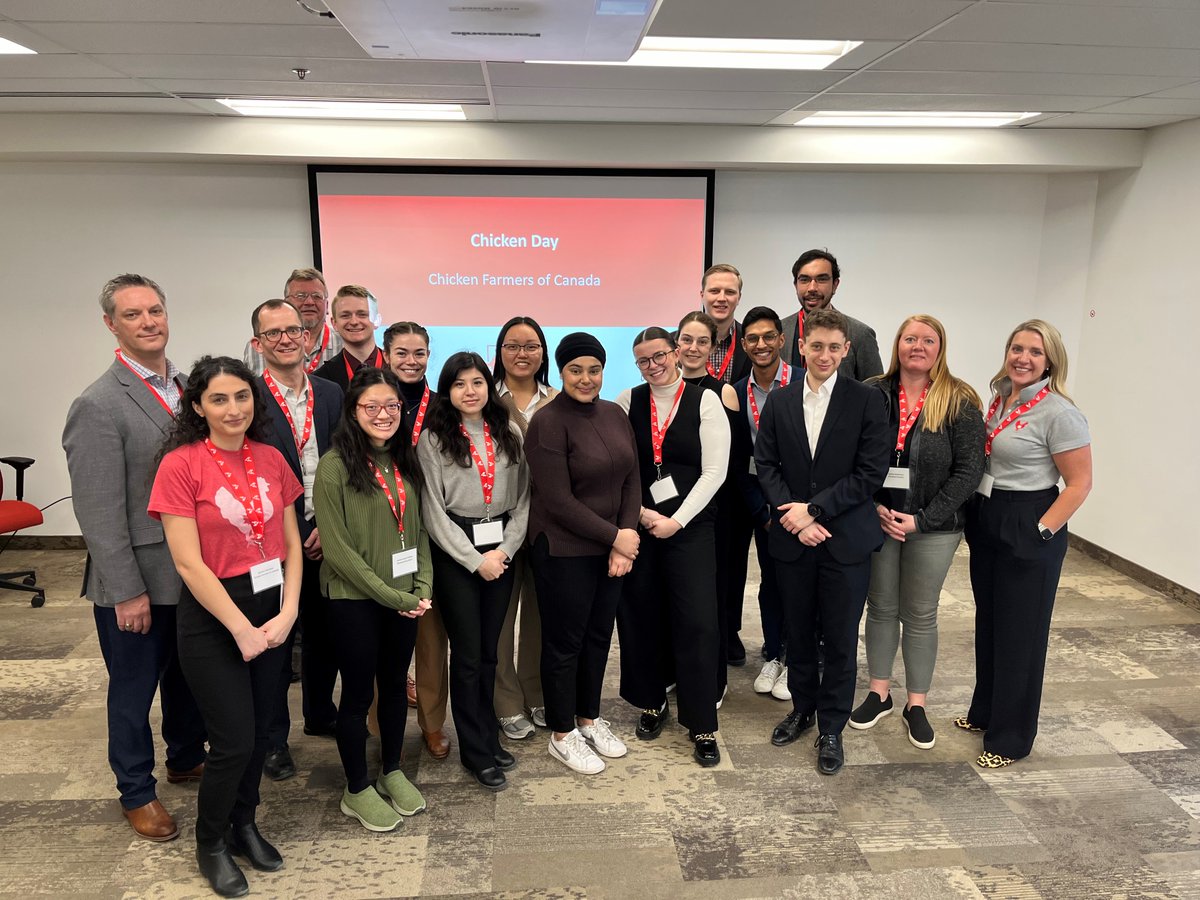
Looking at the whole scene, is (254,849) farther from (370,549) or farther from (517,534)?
(517,534)

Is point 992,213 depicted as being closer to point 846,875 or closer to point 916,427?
point 916,427

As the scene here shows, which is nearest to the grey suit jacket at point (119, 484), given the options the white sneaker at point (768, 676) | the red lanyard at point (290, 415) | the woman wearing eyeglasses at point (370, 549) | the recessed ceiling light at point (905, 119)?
the red lanyard at point (290, 415)

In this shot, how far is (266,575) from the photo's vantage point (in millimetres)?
2211

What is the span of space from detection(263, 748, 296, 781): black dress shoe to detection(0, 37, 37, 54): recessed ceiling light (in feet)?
10.3

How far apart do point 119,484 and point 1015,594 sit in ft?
10.2

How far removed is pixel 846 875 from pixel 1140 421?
419 cm

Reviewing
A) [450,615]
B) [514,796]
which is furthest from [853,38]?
[514,796]

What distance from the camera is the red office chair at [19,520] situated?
4.50 meters

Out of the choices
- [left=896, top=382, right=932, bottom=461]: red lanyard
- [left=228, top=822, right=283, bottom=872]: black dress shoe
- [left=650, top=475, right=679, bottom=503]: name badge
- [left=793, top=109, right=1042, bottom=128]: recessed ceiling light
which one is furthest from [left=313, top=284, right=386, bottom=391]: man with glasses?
[left=793, top=109, right=1042, bottom=128]: recessed ceiling light

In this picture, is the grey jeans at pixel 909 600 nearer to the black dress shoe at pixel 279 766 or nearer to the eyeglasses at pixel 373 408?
the eyeglasses at pixel 373 408

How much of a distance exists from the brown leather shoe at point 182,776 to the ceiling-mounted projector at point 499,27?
108 inches

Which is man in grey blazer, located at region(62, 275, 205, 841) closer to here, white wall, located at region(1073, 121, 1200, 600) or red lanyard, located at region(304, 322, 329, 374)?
red lanyard, located at region(304, 322, 329, 374)

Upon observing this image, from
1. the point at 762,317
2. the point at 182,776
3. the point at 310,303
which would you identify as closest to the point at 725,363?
the point at 762,317

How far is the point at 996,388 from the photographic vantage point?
3.01 metres
